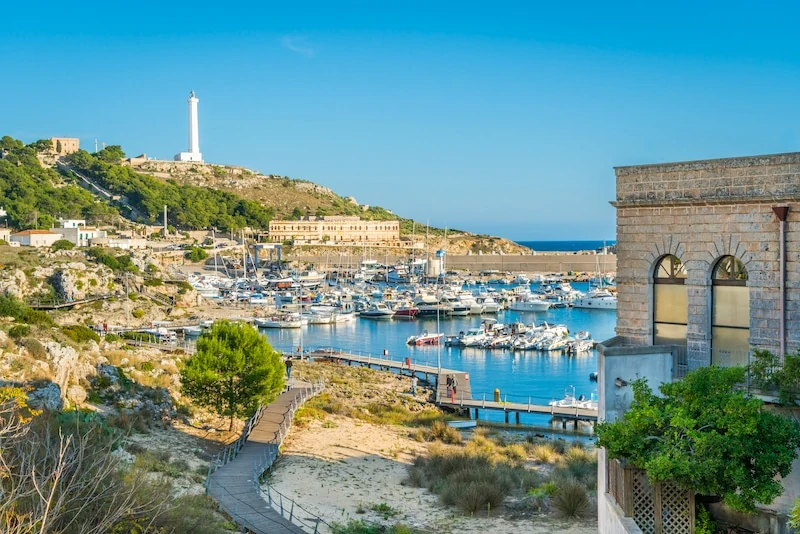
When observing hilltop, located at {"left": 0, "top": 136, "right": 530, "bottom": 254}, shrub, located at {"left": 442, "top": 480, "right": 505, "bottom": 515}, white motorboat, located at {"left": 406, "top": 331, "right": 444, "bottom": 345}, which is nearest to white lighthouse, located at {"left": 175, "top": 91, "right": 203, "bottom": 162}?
hilltop, located at {"left": 0, "top": 136, "right": 530, "bottom": 254}

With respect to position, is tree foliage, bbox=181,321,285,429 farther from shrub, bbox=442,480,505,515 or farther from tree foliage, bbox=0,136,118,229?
tree foliage, bbox=0,136,118,229

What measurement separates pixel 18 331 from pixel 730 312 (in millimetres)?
24191

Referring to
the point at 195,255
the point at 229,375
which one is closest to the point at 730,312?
the point at 229,375

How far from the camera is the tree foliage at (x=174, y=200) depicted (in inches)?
4897

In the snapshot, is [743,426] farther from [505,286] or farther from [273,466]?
[505,286]

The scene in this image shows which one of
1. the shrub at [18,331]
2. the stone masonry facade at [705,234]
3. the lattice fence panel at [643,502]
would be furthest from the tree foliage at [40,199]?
the lattice fence panel at [643,502]

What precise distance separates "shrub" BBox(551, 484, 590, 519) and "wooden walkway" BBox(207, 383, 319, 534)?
4576mm

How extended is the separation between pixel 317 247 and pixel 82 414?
10974 cm

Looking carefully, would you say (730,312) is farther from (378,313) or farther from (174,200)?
(174,200)

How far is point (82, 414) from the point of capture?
20.4 m

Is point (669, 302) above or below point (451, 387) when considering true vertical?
above

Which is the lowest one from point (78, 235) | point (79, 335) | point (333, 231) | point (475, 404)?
point (475, 404)

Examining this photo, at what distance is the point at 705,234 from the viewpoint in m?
13.2

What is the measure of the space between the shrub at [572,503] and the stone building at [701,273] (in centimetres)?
279
